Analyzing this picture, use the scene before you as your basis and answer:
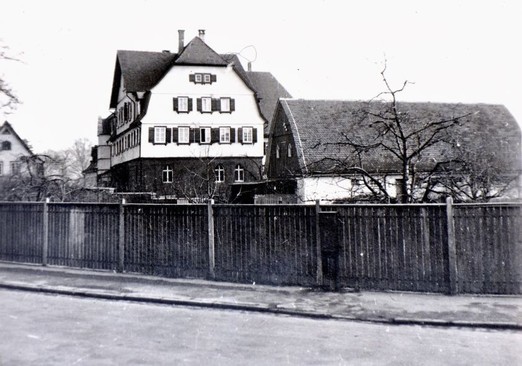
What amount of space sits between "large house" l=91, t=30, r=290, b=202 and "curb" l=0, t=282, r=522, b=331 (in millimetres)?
27471

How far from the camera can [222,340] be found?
6.45 metres

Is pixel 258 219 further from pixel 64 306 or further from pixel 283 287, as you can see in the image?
pixel 64 306

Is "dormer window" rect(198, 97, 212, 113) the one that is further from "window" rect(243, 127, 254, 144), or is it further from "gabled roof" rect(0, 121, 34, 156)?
"gabled roof" rect(0, 121, 34, 156)

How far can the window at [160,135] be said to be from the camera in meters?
39.7


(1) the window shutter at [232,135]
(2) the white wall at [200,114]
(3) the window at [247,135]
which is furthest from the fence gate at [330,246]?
(3) the window at [247,135]

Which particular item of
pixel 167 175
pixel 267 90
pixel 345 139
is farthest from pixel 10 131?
pixel 345 139

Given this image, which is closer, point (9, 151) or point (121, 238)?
point (121, 238)

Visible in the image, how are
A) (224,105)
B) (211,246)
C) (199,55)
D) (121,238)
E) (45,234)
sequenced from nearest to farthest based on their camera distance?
(211,246) → (121,238) → (45,234) → (199,55) → (224,105)

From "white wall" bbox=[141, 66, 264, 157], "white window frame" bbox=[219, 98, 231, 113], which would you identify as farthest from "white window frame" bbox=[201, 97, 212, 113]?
"white window frame" bbox=[219, 98, 231, 113]

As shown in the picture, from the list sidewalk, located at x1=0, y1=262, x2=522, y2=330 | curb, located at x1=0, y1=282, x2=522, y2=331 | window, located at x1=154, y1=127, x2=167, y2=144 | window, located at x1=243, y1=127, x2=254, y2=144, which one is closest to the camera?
curb, located at x1=0, y1=282, x2=522, y2=331

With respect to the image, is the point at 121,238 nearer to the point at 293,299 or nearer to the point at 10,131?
the point at 293,299

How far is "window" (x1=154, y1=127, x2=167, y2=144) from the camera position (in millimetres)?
39688

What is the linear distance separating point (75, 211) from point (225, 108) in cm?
3023

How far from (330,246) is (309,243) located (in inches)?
18.0
